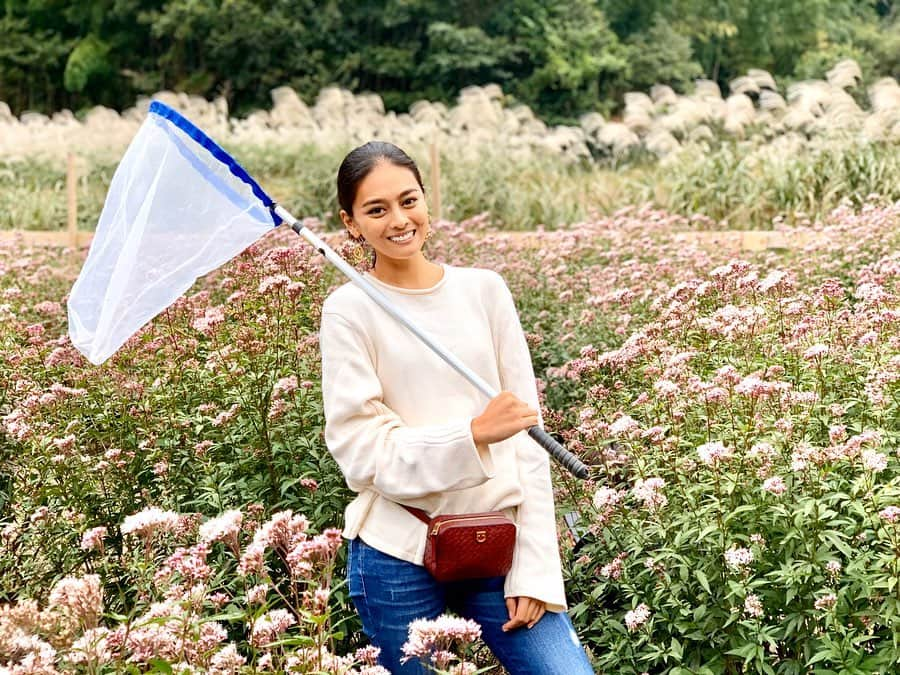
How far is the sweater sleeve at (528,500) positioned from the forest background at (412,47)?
84.4ft

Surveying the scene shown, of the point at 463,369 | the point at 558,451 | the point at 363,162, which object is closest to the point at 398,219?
the point at 363,162

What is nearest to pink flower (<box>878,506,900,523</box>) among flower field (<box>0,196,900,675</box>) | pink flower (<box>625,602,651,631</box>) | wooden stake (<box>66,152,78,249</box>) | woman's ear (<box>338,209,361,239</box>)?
flower field (<box>0,196,900,675</box>)

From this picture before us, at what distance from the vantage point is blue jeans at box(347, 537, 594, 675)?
Result: 2529mm

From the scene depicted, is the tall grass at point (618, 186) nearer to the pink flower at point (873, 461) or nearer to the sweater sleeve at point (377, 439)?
the pink flower at point (873, 461)

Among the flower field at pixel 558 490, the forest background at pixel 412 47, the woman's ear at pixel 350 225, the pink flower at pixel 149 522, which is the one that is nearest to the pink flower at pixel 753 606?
the flower field at pixel 558 490

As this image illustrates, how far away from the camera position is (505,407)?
95.4 inches

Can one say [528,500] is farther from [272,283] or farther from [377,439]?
[272,283]

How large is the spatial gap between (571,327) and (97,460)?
8.50ft

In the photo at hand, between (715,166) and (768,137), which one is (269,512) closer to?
(715,166)

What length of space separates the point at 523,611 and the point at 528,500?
0.25 meters

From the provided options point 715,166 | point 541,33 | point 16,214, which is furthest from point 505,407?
point 541,33

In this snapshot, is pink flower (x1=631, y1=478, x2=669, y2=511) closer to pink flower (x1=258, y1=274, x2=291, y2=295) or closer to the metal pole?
the metal pole

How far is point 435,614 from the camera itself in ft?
8.43

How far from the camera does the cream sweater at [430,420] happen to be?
8.17 feet
